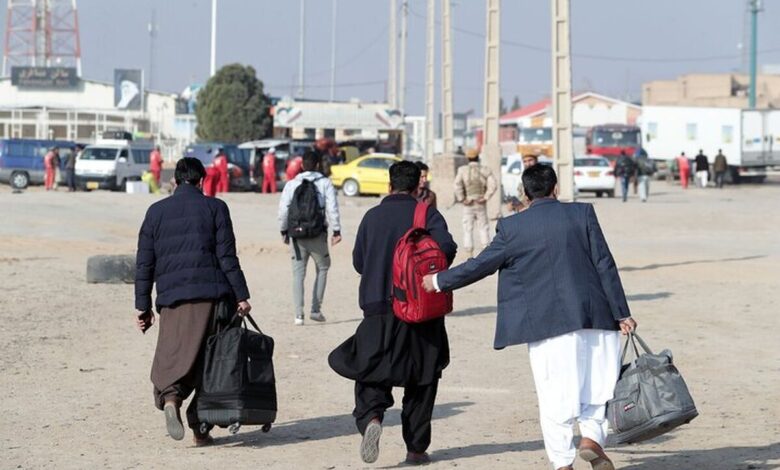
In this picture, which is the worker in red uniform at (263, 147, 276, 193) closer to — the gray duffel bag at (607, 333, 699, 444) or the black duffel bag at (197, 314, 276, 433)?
the black duffel bag at (197, 314, 276, 433)

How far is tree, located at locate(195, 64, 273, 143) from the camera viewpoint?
88812 mm

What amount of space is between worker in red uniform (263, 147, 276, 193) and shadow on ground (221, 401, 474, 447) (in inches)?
1450

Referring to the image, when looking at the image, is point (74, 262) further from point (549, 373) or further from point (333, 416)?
point (549, 373)

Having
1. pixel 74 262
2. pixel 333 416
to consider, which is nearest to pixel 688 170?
pixel 74 262

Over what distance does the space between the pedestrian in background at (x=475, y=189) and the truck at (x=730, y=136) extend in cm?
4215

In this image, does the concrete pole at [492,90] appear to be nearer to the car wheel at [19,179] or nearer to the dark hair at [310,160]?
the dark hair at [310,160]

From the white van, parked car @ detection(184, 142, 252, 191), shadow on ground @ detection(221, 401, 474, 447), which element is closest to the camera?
shadow on ground @ detection(221, 401, 474, 447)

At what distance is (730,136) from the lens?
61.1m

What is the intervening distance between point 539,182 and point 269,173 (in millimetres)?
40096

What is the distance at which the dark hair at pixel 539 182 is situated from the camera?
759 centimetres

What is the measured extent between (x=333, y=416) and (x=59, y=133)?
8727 cm

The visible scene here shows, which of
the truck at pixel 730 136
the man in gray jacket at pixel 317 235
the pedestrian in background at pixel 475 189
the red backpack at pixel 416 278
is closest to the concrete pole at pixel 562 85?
the pedestrian in background at pixel 475 189

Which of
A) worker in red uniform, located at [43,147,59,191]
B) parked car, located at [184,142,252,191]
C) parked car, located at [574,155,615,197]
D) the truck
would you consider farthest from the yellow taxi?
the truck

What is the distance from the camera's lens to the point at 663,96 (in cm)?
11225
